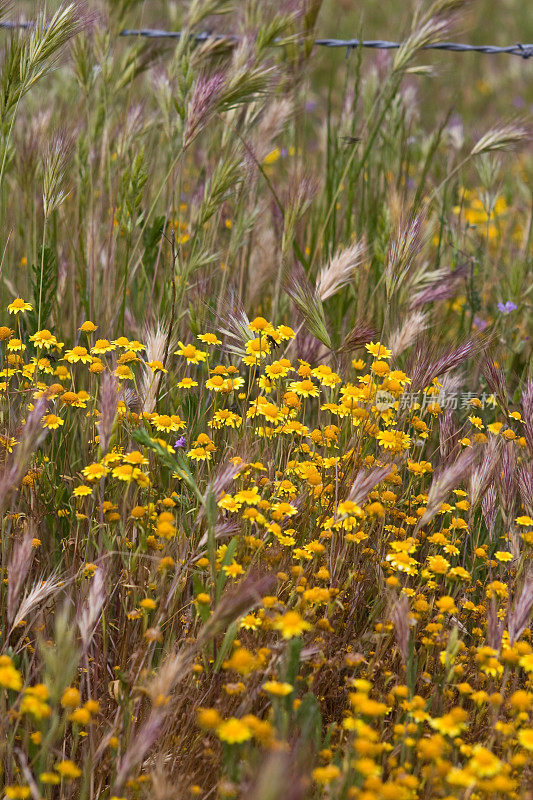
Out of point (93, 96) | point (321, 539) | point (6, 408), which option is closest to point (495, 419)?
point (321, 539)

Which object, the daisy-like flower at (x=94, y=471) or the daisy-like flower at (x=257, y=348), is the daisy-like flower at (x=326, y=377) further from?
the daisy-like flower at (x=94, y=471)

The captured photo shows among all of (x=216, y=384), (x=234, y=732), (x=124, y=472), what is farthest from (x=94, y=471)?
(x=234, y=732)

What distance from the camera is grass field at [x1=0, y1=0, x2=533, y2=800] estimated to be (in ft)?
4.84

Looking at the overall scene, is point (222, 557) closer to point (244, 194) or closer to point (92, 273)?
point (92, 273)

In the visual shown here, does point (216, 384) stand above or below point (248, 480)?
above

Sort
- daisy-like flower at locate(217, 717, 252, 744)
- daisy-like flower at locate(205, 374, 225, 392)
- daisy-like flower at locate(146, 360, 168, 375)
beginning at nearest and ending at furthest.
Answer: daisy-like flower at locate(217, 717, 252, 744) < daisy-like flower at locate(146, 360, 168, 375) < daisy-like flower at locate(205, 374, 225, 392)

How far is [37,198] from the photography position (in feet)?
10.1

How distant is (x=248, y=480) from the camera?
6.59 feet

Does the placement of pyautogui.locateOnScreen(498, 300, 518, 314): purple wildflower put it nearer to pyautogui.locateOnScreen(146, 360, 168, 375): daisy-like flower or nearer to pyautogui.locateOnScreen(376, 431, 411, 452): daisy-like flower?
pyautogui.locateOnScreen(376, 431, 411, 452): daisy-like flower

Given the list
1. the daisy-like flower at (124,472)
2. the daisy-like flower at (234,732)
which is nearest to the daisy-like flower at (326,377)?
the daisy-like flower at (124,472)

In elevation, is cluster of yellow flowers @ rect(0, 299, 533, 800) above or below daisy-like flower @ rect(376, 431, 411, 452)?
below

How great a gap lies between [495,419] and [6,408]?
4.85 feet

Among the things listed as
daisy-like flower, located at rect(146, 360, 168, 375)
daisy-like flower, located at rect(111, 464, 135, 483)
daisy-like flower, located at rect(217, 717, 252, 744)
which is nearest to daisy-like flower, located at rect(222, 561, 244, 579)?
daisy-like flower, located at rect(111, 464, 135, 483)

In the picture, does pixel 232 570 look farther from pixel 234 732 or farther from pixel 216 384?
pixel 216 384
